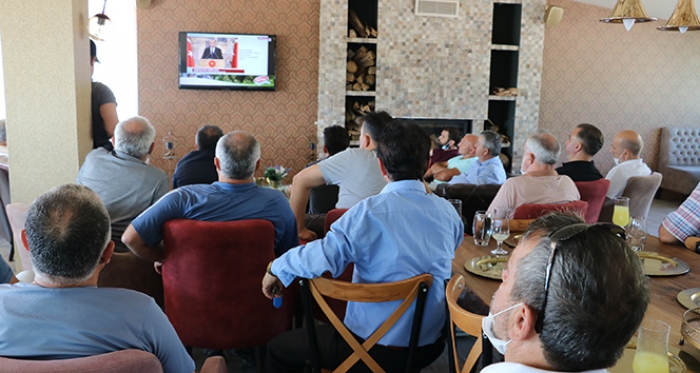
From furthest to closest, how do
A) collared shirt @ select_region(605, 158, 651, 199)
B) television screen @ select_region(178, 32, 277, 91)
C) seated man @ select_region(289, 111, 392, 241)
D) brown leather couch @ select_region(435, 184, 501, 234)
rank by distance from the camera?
television screen @ select_region(178, 32, 277, 91), collared shirt @ select_region(605, 158, 651, 199), brown leather couch @ select_region(435, 184, 501, 234), seated man @ select_region(289, 111, 392, 241)

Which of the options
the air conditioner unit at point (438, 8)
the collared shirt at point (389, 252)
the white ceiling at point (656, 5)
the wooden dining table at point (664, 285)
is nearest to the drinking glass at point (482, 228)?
the wooden dining table at point (664, 285)

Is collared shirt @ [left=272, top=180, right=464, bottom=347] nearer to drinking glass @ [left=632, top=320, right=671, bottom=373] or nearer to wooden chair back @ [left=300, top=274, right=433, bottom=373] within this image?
wooden chair back @ [left=300, top=274, right=433, bottom=373]

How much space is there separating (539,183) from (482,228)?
3.23ft

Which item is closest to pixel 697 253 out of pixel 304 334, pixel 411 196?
pixel 411 196

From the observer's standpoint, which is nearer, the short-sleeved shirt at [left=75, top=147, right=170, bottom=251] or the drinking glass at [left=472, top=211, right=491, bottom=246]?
the drinking glass at [left=472, top=211, right=491, bottom=246]

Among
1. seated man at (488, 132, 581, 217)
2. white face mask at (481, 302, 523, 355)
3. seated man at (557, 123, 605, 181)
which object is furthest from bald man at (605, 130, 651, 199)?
white face mask at (481, 302, 523, 355)

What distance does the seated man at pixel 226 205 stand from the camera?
96.2 inches

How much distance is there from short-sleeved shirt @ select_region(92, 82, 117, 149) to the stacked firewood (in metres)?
4.24

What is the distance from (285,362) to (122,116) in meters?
6.27

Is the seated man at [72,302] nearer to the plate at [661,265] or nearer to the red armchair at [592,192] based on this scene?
the plate at [661,265]

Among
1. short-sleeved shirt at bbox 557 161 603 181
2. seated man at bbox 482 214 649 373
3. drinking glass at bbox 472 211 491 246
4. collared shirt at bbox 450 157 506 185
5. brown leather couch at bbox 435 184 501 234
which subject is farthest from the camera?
collared shirt at bbox 450 157 506 185

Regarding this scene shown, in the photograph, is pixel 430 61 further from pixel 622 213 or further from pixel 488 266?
pixel 488 266

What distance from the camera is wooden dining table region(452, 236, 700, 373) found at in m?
1.65

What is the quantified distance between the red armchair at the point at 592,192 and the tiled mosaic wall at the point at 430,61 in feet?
13.5
